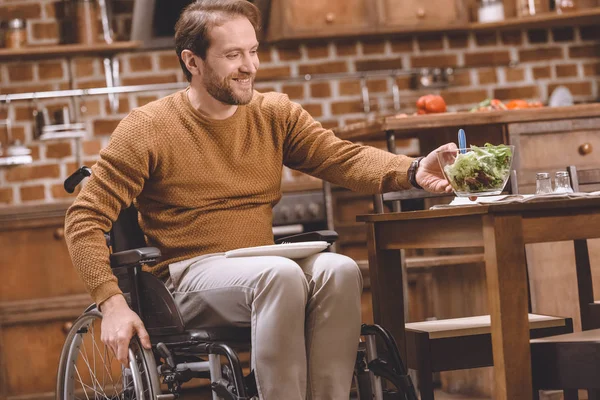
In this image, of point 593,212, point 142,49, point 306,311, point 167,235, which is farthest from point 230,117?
point 142,49

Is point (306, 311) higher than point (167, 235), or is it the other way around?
point (167, 235)

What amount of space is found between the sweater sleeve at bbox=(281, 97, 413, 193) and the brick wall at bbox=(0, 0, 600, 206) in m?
1.74

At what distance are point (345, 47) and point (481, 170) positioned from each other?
8.05 feet

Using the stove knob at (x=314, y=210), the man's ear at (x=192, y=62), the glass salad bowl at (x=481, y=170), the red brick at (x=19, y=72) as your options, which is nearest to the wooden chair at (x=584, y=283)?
→ the glass salad bowl at (x=481, y=170)

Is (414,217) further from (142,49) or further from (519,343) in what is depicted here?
(142,49)

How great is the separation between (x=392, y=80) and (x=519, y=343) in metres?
2.73

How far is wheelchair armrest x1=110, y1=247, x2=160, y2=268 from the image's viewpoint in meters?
2.14

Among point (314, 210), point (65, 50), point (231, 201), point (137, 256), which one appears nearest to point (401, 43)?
point (314, 210)

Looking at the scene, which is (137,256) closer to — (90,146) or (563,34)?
(90,146)

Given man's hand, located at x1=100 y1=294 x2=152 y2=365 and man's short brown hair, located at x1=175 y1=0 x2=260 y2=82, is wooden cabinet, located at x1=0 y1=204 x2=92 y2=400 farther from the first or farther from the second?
man's hand, located at x1=100 y1=294 x2=152 y2=365

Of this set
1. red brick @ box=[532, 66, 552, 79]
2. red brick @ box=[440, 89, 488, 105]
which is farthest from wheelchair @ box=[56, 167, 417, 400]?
red brick @ box=[532, 66, 552, 79]

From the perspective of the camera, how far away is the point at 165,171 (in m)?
2.40

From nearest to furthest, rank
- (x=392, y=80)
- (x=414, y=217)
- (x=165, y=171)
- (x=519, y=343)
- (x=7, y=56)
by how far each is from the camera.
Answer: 1. (x=519, y=343)
2. (x=414, y=217)
3. (x=165, y=171)
4. (x=7, y=56)
5. (x=392, y=80)

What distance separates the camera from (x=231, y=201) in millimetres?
2441
